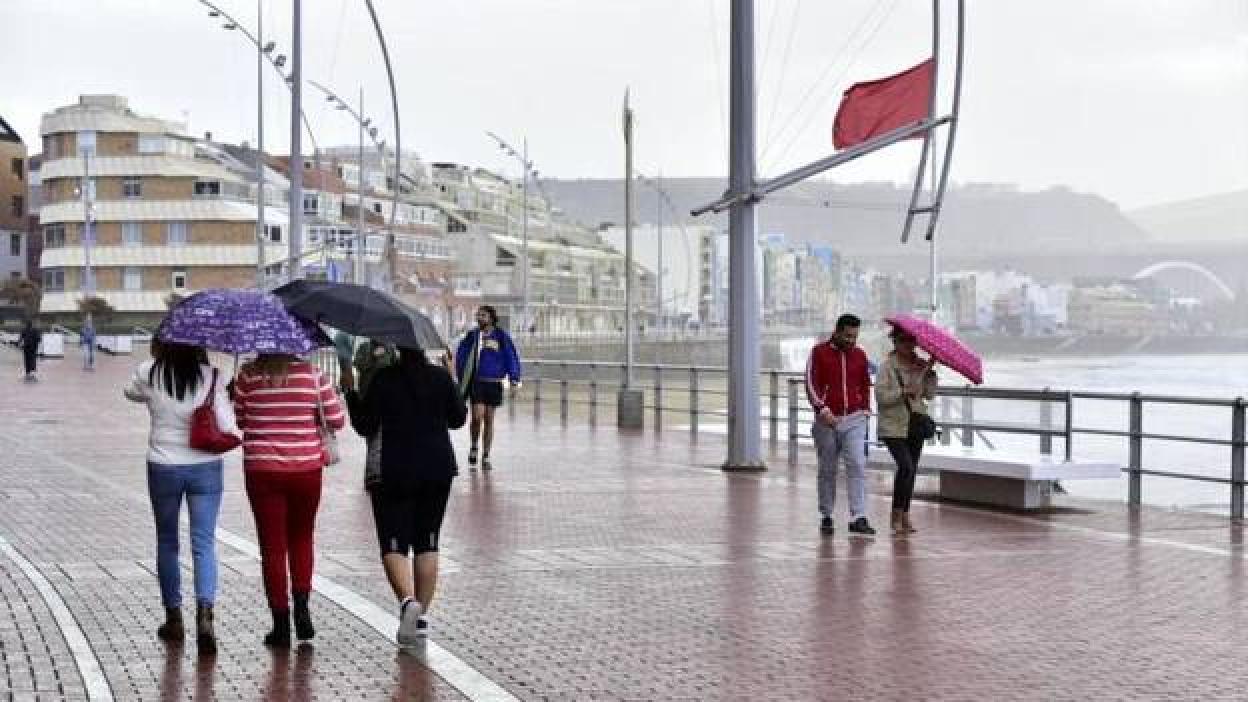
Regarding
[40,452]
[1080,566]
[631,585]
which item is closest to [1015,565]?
[1080,566]

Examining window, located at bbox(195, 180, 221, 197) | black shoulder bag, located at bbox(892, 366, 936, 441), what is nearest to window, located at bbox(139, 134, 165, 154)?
window, located at bbox(195, 180, 221, 197)

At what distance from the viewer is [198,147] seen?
422ft

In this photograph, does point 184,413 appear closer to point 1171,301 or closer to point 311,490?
point 311,490

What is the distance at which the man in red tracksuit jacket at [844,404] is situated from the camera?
51.5 ft

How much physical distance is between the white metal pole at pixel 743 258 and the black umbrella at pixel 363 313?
12.9 metres

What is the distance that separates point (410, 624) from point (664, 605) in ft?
7.09

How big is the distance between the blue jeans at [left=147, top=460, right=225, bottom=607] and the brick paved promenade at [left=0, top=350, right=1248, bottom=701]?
39 centimetres

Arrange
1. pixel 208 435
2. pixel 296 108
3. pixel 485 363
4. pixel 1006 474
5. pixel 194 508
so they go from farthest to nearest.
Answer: pixel 296 108 < pixel 485 363 < pixel 1006 474 < pixel 194 508 < pixel 208 435

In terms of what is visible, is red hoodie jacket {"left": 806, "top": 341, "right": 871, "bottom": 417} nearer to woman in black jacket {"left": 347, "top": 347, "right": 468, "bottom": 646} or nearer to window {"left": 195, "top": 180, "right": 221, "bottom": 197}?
woman in black jacket {"left": 347, "top": 347, "right": 468, "bottom": 646}

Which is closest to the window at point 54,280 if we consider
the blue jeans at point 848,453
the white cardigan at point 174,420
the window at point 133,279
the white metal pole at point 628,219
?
the window at point 133,279

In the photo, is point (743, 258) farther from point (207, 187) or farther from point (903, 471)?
point (207, 187)

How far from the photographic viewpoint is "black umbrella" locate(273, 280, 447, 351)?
32.4ft

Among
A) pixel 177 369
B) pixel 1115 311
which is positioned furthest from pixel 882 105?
pixel 1115 311

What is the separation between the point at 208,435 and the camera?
9.78 metres
